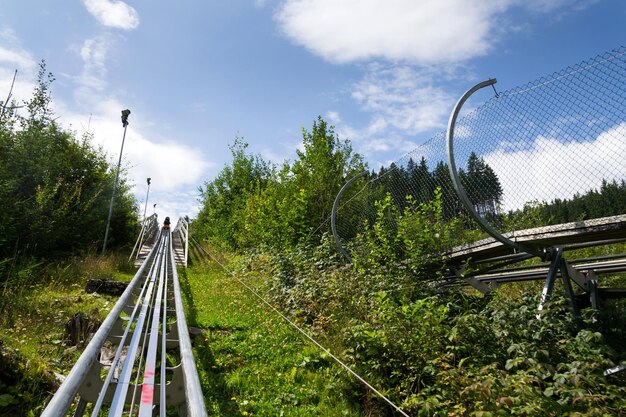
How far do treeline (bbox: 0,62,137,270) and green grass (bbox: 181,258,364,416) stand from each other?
5.16m

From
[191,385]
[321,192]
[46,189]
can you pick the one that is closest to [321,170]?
[321,192]

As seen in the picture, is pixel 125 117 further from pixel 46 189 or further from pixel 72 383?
pixel 72 383

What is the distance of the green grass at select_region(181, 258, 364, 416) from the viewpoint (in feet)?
13.2

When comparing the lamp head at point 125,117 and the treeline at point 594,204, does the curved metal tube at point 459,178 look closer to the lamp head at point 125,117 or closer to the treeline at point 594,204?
the treeline at point 594,204

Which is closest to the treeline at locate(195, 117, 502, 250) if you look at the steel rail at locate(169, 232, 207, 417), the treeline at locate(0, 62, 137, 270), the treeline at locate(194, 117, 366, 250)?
the treeline at locate(194, 117, 366, 250)

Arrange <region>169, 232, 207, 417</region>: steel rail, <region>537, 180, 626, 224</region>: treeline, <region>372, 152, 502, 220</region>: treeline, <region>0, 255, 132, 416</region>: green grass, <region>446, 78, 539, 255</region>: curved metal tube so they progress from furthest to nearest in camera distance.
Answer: <region>372, 152, 502, 220</region>: treeline → <region>446, 78, 539, 255</region>: curved metal tube → <region>537, 180, 626, 224</region>: treeline → <region>0, 255, 132, 416</region>: green grass → <region>169, 232, 207, 417</region>: steel rail

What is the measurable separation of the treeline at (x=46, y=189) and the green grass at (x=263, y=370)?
→ 203 inches

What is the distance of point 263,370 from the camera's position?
16.3 feet

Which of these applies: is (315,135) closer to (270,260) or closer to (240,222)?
(240,222)

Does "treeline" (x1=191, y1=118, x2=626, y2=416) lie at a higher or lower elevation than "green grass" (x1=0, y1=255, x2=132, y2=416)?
higher

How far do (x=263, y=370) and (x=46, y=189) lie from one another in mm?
11217

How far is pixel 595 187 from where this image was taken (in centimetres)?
380

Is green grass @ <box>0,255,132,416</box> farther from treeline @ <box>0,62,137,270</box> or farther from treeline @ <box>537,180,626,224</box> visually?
treeline @ <box>537,180,626,224</box>

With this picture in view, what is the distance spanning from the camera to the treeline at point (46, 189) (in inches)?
460
